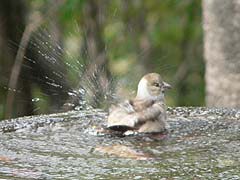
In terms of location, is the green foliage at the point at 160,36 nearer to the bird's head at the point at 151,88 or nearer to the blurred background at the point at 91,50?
the blurred background at the point at 91,50

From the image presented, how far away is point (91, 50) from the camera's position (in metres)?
8.59

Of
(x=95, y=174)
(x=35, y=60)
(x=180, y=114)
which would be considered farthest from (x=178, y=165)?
(x=35, y=60)

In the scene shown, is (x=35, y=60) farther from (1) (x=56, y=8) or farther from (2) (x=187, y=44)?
(2) (x=187, y=44)

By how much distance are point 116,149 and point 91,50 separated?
507cm

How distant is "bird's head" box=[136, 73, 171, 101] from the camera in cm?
438

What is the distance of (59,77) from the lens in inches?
247

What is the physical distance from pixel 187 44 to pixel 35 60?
122 inches

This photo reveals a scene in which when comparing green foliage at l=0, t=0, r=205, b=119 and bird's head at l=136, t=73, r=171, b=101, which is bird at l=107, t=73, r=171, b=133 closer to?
bird's head at l=136, t=73, r=171, b=101

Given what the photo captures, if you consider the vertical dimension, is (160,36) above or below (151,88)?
above

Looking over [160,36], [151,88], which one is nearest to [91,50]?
[160,36]

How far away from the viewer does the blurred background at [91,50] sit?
5.38 m

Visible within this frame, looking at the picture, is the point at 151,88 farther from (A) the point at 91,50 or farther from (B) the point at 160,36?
(B) the point at 160,36

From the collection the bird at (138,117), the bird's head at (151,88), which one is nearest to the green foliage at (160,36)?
the bird's head at (151,88)

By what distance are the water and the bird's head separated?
0.64 ft
